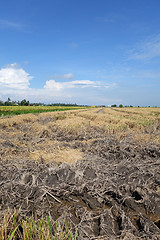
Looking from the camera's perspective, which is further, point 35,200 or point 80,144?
point 80,144

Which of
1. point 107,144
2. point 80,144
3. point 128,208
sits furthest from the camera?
point 80,144

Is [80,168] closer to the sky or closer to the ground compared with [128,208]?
closer to the sky

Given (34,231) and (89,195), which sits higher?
(34,231)

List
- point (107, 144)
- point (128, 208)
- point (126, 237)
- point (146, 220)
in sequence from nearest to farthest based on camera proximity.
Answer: point (126, 237)
point (146, 220)
point (128, 208)
point (107, 144)

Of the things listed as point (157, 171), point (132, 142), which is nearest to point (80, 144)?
point (132, 142)

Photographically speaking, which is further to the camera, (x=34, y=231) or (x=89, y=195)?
(x=89, y=195)

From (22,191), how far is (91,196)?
124cm

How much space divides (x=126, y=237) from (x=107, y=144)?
4.11m

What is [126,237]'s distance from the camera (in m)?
1.93

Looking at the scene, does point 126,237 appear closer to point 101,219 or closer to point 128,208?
point 101,219

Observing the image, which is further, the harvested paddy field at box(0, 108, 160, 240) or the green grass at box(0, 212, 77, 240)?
the harvested paddy field at box(0, 108, 160, 240)

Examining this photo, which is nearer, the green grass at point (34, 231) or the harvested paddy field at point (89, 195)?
the green grass at point (34, 231)

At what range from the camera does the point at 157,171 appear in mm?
3852

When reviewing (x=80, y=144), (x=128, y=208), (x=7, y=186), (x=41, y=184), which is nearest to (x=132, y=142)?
(x=80, y=144)
